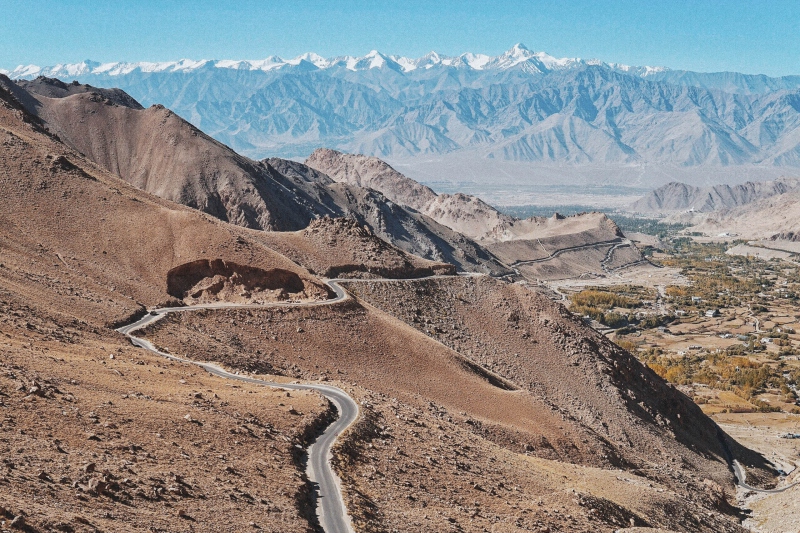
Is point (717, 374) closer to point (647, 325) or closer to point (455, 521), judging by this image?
point (647, 325)

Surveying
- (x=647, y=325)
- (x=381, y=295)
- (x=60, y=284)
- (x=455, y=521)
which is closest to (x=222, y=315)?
(x=60, y=284)

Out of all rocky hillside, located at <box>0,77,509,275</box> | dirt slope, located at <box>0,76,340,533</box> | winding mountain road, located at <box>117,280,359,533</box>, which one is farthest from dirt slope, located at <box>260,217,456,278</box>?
rocky hillside, located at <box>0,77,509,275</box>

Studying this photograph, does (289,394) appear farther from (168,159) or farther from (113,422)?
(168,159)

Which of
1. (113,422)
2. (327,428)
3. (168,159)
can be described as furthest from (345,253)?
(168,159)

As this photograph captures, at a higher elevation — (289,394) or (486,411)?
(289,394)

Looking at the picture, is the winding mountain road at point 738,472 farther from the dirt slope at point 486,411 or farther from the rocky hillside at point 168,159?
the rocky hillside at point 168,159
